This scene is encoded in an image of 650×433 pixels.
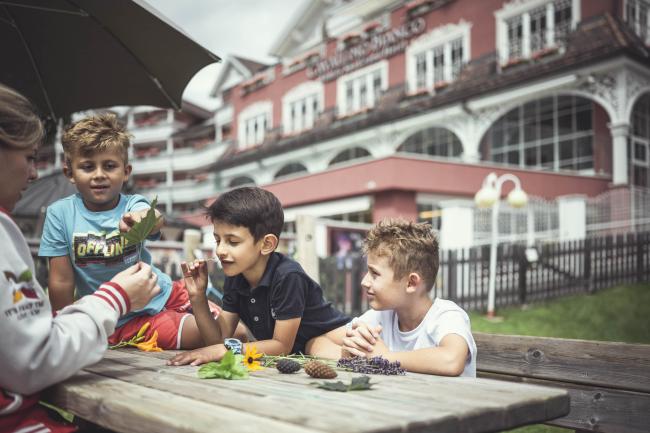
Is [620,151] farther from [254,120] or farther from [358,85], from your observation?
[254,120]

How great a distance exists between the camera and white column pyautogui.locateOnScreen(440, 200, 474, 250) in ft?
43.1

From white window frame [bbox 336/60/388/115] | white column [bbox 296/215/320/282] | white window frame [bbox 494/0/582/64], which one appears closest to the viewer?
white column [bbox 296/215/320/282]

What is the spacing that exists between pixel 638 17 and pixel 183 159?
31441mm

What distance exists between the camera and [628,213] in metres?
14.7

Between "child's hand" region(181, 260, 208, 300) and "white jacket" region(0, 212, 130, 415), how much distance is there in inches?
→ 32.1

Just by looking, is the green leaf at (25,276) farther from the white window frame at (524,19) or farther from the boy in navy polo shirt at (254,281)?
the white window frame at (524,19)

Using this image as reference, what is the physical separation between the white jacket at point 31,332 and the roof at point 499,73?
1670cm

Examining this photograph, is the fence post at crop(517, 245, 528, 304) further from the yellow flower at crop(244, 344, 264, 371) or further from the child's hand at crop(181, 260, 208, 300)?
the yellow flower at crop(244, 344, 264, 371)

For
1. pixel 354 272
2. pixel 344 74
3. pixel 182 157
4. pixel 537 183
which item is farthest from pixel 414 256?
pixel 182 157

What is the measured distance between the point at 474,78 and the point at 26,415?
19.4 m

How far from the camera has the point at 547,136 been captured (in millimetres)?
18422

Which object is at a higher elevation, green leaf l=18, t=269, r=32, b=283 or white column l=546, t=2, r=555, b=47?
white column l=546, t=2, r=555, b=47

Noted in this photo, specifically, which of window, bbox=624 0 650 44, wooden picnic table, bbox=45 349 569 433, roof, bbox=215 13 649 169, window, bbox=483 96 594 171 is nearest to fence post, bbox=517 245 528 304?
Answer: window, bbox=483 96 594 171

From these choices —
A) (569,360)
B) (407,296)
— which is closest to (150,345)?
(407,296)
